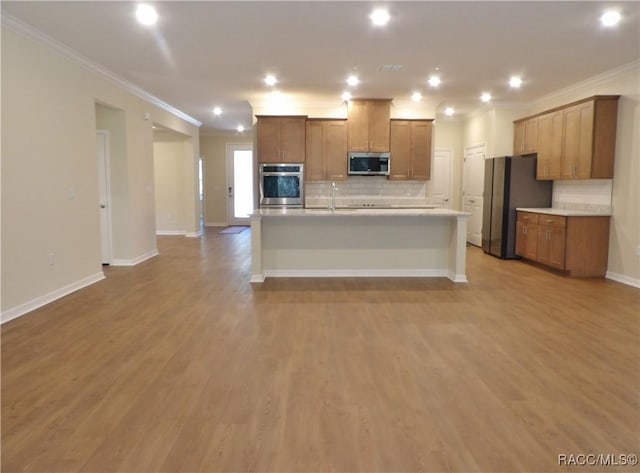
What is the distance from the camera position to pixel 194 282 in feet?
17.7

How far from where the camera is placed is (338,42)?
4297mm

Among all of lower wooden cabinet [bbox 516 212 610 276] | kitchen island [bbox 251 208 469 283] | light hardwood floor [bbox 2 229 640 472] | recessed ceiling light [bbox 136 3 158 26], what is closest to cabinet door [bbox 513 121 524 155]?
lower wooden cabinet [bbox 516 212 610 276]

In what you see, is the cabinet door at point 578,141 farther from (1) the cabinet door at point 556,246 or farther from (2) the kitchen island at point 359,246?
(2) the kitchen island at point 359,246

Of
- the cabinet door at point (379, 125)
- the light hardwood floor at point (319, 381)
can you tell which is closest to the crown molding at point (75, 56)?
the light hardwood floor at point (319, 381)

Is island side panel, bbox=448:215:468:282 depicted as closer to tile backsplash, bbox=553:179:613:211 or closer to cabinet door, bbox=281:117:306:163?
tile backsplash, bbox=553:179:613:211

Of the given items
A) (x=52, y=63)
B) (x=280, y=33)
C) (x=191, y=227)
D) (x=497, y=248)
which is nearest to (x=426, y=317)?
(x=280, y=33)

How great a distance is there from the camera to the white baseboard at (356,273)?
5609 millimetres

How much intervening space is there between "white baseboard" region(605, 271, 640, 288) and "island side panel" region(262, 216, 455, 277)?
2.23 metres

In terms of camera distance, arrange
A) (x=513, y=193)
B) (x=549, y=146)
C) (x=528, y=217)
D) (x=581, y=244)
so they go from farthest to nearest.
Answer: (x=513, y=193) → (x=528, y=217) → (x=549, y=146) → (x=581, y=244)

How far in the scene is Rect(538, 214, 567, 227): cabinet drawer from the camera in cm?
577

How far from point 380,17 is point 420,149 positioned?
3.94 meters

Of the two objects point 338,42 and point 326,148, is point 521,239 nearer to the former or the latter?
point 326,148

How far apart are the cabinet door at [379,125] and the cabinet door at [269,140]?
160 cm

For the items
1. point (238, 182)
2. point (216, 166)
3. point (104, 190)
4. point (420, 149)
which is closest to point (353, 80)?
point (420, 149)
